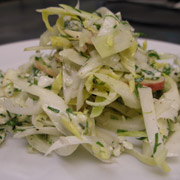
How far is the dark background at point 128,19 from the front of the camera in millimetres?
5219

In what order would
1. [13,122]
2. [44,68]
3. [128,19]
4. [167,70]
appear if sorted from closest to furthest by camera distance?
[13,122]
[44,68]
[167,70]
[128,19]

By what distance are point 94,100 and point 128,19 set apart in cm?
473

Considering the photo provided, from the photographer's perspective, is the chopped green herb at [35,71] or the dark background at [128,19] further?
the dark background at [128,19]

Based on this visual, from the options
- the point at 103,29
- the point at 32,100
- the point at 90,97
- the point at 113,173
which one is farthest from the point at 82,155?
the point at 103,29

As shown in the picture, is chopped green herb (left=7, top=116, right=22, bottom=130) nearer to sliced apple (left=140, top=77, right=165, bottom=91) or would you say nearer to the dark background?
sliced apple (left=140, top=77, right=165, bottom=91)

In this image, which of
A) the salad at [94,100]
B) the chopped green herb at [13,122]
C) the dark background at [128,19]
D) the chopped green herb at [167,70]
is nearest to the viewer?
the salad at [94,100]

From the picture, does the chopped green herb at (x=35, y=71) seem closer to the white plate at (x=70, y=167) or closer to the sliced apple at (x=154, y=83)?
the white plate at (x=70, y=167)

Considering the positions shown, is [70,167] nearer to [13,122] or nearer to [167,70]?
[13,122]

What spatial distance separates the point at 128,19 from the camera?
19.4 feet

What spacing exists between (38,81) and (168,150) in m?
0.97

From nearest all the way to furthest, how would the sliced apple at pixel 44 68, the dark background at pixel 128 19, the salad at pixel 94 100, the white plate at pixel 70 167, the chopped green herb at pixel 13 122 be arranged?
the white plate at pixel 70 167 → the salad at pixel 94 100 → the chopped green herb at pixel 13 122 → the sliced apple at pixel 44 68 → the dark background at pixel 128 19

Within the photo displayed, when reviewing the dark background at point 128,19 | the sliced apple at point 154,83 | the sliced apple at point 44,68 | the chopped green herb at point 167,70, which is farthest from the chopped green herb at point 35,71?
the dark background at point 128,19

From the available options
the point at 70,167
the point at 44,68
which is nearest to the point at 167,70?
the point at 44,68

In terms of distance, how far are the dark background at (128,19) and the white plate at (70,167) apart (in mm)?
3669
